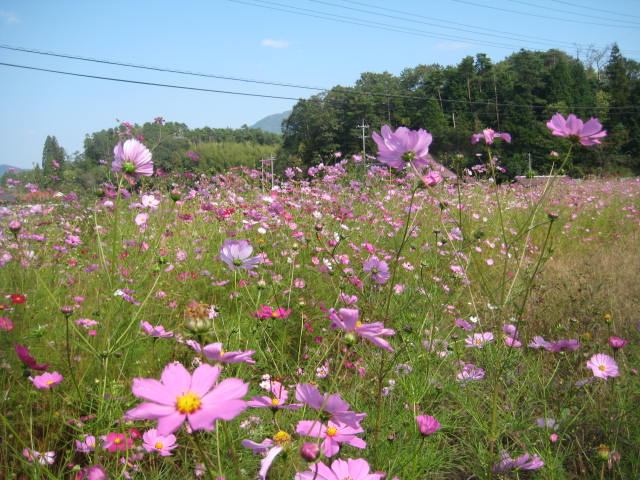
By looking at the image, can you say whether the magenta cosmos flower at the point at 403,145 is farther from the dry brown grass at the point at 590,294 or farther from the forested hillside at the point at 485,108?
the forested hillside at the point at 485,108

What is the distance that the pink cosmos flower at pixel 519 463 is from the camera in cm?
79

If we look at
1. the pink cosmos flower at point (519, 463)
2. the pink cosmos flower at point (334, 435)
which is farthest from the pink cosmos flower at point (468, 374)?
the pink cosmos flower at point (334, 435)

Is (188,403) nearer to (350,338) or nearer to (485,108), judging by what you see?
(350,338)

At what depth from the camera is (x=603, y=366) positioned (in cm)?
109

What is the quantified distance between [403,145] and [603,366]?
0.87m

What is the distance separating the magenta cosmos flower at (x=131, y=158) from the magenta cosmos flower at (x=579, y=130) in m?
0.97

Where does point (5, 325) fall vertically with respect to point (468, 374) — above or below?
above

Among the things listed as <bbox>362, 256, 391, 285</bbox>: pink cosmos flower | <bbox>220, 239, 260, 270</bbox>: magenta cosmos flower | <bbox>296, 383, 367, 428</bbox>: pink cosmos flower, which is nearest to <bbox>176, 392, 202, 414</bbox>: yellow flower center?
<bbox>296, 383, 367, 428</bbox>: pink cosmos flower

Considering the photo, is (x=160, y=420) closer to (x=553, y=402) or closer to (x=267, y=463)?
(x=267, y=463)

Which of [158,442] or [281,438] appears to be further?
[158,442]

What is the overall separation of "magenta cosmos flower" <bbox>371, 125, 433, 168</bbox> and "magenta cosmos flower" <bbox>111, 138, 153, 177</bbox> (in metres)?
0.57

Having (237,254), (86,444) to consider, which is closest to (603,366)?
(237,254)

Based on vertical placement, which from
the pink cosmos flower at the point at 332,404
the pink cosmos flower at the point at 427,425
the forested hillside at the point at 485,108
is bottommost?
the pink cosmos flower at the point at 427,425

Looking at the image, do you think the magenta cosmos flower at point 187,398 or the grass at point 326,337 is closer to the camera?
the magenta cosmos flower at point 187,398
